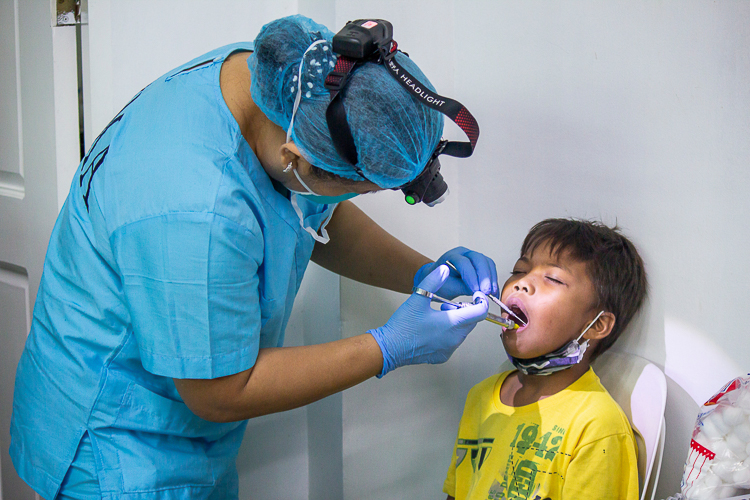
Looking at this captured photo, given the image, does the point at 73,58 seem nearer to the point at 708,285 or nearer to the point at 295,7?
the point at 295,7

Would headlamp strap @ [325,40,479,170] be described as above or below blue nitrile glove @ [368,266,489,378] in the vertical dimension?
above

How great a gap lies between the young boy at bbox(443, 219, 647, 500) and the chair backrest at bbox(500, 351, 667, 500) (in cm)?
4

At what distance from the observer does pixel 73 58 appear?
173 centimetres

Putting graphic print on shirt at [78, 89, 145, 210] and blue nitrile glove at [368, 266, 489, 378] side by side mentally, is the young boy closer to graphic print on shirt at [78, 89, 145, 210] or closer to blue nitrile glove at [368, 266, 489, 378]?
blue nitrile glove at [368, 266, 489, 378]

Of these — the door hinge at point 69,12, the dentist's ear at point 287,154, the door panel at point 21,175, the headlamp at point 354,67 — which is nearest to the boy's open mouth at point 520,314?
the headlamp at point 354,67

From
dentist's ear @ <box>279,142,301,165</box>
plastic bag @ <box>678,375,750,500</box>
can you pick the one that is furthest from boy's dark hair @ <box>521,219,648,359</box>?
dentist's ear @ <box>279,142,301,165</box>

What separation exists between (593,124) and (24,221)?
1730mm

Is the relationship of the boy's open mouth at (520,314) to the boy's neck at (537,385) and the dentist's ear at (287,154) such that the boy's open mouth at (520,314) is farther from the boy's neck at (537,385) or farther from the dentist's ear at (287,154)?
the dentist's ear at (287,154)

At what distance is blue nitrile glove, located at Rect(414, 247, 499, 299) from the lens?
1327 millimetres

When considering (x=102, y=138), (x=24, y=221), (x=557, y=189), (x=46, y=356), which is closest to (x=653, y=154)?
(x=557, y=189)

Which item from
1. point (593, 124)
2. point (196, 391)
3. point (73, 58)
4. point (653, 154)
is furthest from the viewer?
point (73, 58)

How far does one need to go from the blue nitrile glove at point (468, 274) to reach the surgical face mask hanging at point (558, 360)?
0.17 meters

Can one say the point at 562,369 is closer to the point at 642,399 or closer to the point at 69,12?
the point at 642,399

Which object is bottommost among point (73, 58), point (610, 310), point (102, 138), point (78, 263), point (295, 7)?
point (610, 310)
